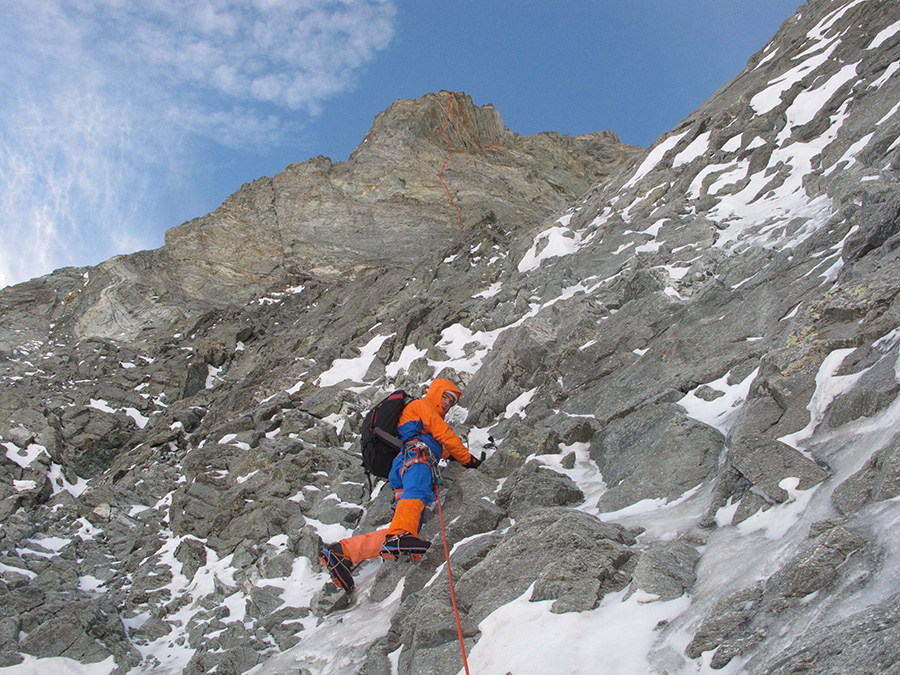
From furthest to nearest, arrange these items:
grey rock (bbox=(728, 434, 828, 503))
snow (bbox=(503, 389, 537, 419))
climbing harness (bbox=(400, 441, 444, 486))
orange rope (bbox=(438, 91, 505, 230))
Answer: orange rope (bbox=(438, 91, 505, 230))
snow (bbox=(503, 389, 537, 419))
climbing harness (bbox=(400, 441, 444, 486))
grey rock (bbox=(728, 434, 828, 503))

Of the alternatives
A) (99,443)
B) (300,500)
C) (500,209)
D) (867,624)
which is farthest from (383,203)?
(867,624)

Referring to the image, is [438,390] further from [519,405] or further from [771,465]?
[771,465]

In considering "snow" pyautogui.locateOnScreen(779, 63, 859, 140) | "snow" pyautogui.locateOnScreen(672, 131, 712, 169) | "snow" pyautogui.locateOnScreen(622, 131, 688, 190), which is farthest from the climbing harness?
"snow" pyautogui.locateOnScreen(622, 131, 688, 190)

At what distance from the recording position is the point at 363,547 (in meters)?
6.63

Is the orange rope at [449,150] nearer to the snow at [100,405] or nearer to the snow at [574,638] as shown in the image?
the snow at [100,405]

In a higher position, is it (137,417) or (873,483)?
(137,417)

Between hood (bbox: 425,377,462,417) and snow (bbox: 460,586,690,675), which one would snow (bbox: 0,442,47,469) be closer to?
hood (bbox: 425,377,462,417)

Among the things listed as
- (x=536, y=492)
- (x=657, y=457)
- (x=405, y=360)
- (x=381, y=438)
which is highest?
(x=405, y=360)

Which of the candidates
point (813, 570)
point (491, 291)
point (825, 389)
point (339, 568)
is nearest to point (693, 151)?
point (491, 291)

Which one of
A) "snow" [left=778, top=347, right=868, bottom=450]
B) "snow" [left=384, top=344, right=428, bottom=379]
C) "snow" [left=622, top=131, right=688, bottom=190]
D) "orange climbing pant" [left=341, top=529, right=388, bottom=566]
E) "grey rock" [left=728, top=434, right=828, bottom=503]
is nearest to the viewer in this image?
"grey rock" [left=728, top=434, right=828, bottom=503]

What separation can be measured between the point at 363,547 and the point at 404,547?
80 centimetres

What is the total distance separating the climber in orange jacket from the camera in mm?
Answer: 6219

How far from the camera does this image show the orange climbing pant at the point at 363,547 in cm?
658

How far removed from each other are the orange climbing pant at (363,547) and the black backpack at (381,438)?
2.94 feet
